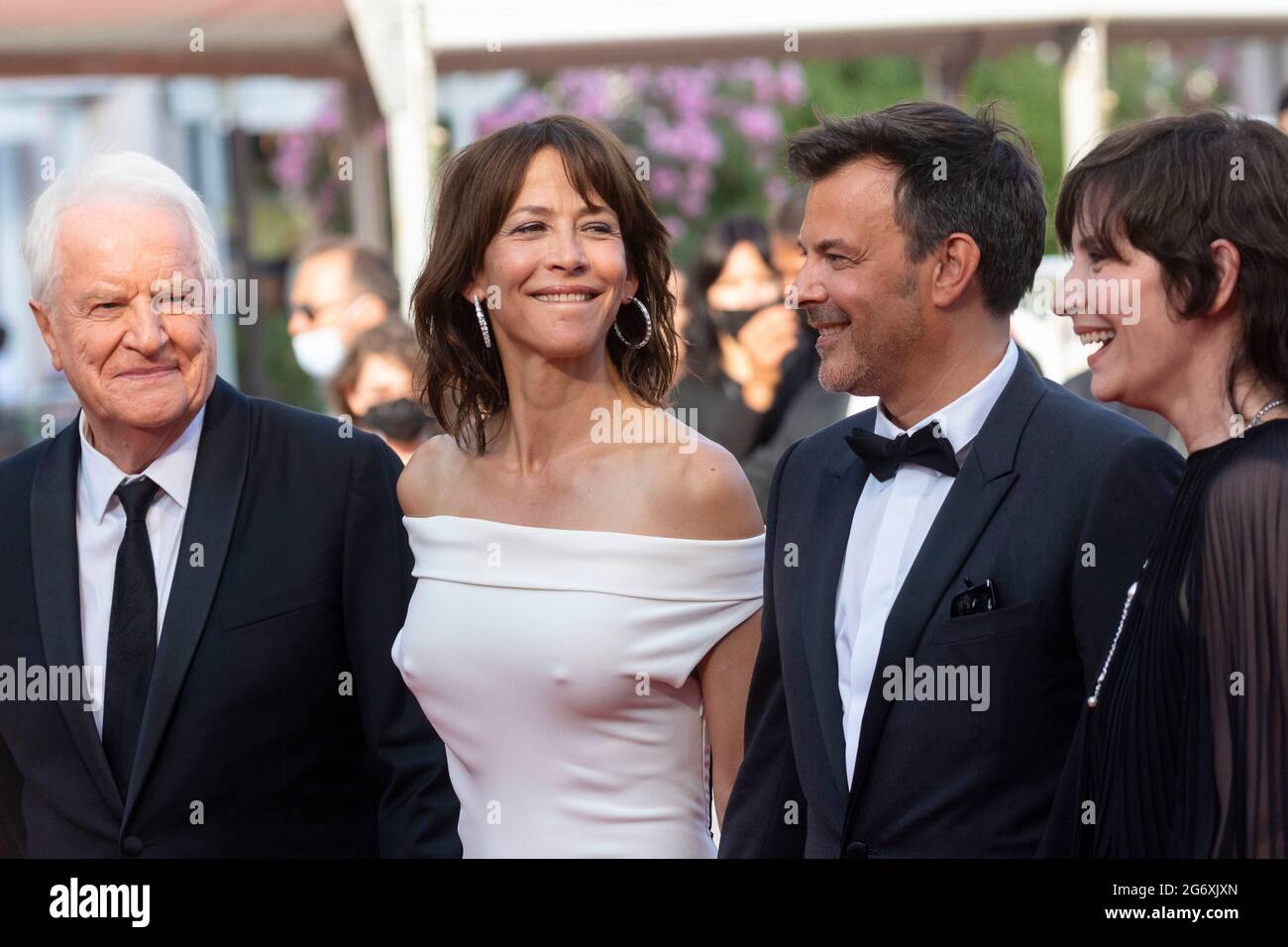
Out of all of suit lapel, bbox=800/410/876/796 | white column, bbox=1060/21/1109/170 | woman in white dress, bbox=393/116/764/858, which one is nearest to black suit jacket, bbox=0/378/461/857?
woman in white dress, bbox=393/116/764/858

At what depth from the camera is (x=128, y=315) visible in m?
3.11

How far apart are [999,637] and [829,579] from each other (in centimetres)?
36

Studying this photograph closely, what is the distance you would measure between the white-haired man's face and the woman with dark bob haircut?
5.30 ft

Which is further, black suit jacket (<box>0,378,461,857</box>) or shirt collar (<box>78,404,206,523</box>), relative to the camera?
shirt collar (<box>78,404,206,523</box>)

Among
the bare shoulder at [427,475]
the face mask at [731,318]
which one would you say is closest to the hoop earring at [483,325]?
the bare shoulder at [427,475]

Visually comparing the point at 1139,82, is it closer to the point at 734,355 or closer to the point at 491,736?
the point at 734,355

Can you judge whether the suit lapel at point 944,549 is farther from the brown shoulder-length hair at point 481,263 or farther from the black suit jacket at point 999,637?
the brown shoulder-length hair at point 481,263

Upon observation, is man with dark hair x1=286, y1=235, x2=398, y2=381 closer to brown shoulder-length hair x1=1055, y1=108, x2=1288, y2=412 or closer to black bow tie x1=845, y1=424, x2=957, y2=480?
black bow tie x1=845, y1=424, x2=957, y2=480

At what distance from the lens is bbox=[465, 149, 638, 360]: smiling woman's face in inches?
129

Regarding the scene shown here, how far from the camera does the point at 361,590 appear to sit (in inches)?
126

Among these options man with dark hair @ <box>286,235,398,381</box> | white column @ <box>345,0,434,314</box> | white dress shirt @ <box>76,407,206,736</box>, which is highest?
white column @ <box>345,0,434,314</box>

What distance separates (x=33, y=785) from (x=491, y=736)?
843 mm

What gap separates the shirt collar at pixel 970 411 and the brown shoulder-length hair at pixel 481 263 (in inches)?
29.7
